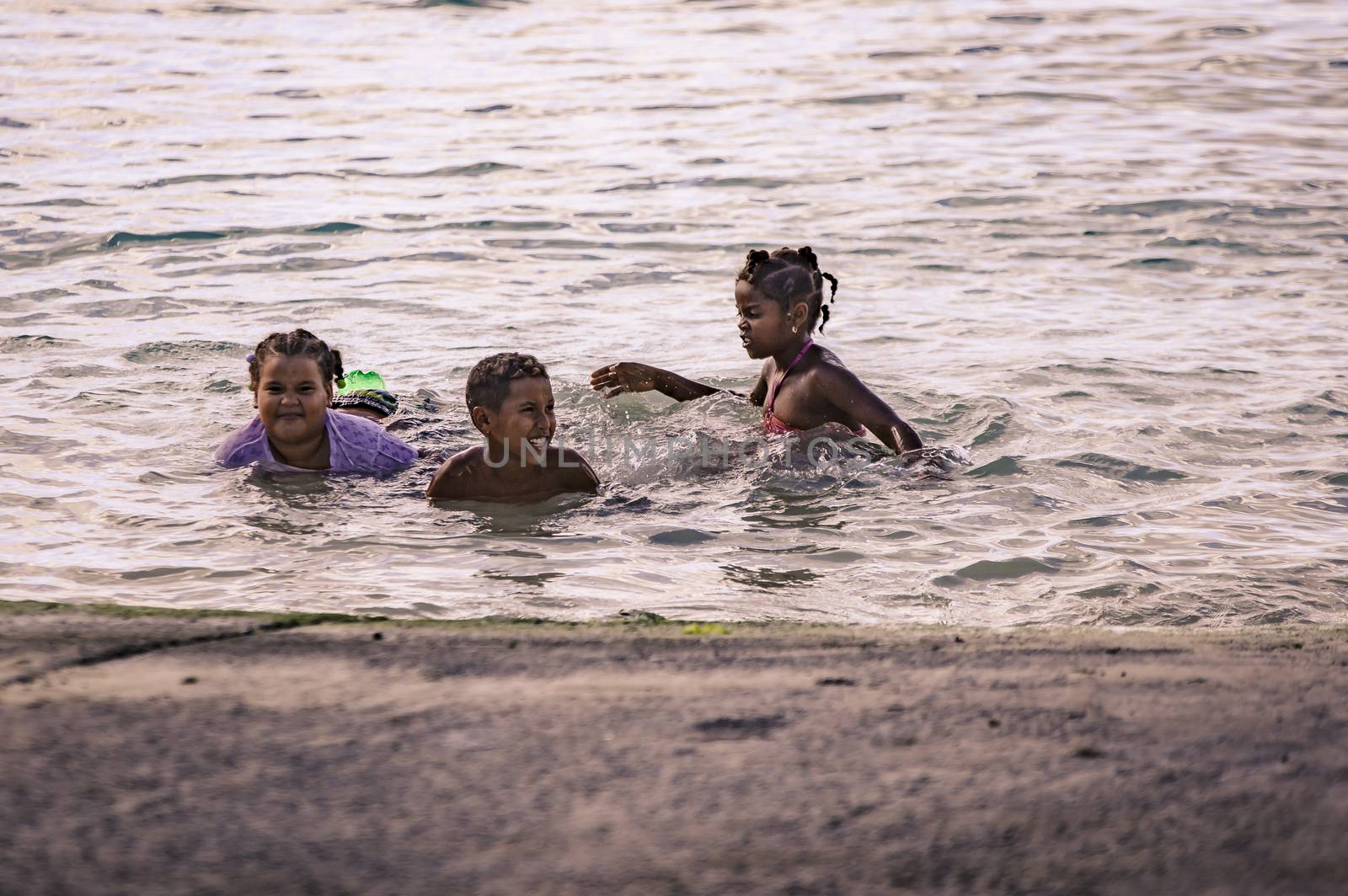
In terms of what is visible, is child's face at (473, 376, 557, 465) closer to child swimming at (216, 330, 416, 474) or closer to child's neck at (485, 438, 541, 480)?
child's neck at (485, 438, 541, 480)

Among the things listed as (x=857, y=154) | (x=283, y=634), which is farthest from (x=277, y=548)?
(x=857, y=154)

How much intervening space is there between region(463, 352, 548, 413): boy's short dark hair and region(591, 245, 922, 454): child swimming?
1197 mm

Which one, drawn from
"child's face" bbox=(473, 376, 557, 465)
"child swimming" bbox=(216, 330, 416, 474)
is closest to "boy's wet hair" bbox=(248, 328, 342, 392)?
"child swimming" bbox=(216, 330, 416, 474)

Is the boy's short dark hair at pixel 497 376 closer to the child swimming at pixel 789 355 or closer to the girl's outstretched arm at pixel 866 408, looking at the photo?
the child swimming at pixel 789 355

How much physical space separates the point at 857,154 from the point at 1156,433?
347 inches

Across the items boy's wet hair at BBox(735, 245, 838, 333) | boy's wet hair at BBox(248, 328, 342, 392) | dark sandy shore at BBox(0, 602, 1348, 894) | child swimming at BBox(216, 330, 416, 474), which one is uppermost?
boy's wet hair at BBox(735, 245, 838, 333)

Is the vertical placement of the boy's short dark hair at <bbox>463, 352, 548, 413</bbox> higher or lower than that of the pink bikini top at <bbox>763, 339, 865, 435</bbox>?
higher

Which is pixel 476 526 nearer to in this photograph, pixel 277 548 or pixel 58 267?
pixel 277 548

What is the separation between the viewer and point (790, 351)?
7.36 metres

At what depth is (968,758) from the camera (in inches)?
106

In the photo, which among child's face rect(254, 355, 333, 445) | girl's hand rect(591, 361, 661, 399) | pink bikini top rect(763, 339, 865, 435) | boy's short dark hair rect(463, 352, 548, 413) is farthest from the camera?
girl's hand rect(591, 361, 661, 399)

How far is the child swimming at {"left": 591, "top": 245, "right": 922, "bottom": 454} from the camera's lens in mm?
7121

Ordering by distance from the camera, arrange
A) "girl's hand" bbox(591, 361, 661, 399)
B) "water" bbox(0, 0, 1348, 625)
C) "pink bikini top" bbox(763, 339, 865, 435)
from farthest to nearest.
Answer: "girl's hand" bbox(591, 361, 661, 399)
"pink bikini top" bbox(763, 339, 865, 435)
"water" bbox(0, 0, 1348, 625)

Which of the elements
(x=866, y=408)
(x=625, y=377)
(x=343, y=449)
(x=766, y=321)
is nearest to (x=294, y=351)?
(x=343, y=449)
